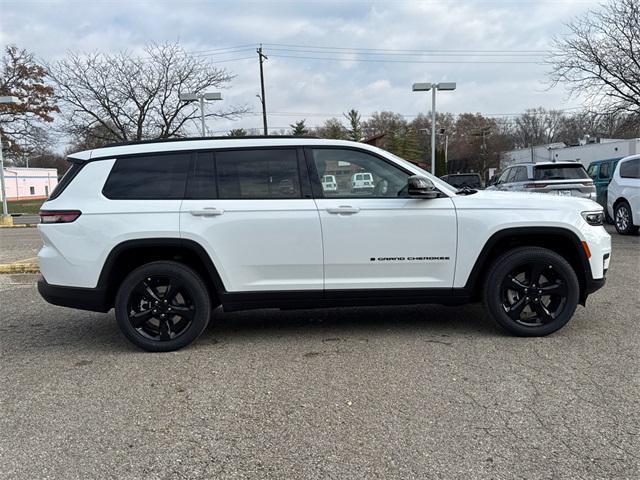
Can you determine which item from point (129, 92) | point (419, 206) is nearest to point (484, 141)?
point (129, 92)

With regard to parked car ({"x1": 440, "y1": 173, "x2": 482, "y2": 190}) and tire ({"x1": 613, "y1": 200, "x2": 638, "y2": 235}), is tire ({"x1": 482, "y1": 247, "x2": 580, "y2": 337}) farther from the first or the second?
parked car ({"x1": 440, "y1": 173, "x2": 482, "y2": 190})

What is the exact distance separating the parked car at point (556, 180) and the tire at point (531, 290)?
7.80 m

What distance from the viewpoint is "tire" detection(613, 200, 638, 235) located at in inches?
456

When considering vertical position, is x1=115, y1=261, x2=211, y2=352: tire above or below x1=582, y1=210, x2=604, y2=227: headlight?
below

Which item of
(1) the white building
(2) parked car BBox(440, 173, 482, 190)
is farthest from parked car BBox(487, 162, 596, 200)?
(1) the white building

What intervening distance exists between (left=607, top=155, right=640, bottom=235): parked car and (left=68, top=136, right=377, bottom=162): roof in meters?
9.11

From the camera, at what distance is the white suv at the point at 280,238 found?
4.45 meters

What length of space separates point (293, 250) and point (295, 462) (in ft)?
6.69

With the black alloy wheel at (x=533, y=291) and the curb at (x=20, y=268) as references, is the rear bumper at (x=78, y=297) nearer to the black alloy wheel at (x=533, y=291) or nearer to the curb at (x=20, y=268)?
the black alloy wheel at (x=533, y=291)

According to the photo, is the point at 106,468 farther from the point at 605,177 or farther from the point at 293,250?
the point at 605,177

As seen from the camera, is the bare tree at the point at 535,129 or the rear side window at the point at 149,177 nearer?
the rear side window at the point at 149,177

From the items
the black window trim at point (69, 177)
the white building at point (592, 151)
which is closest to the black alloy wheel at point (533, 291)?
the black window trim at point (69, 177)

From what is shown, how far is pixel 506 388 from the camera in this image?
11.9ft

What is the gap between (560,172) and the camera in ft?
41.8
